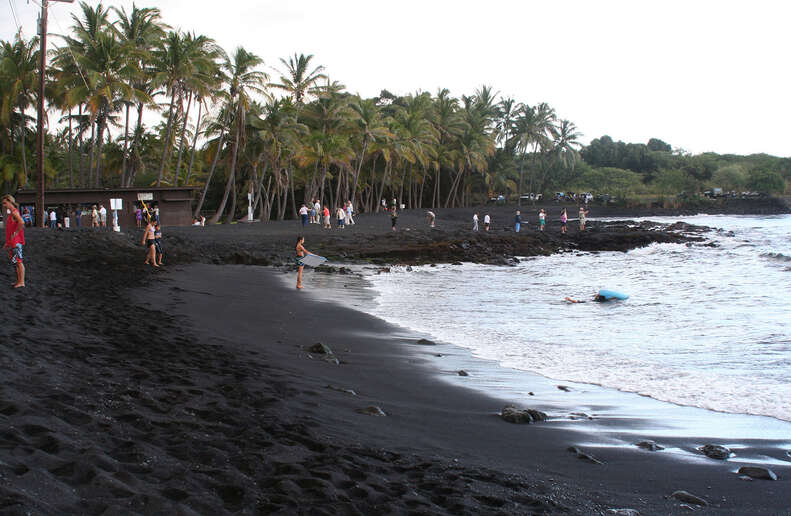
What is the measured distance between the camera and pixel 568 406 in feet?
18.6

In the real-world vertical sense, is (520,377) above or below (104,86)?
below

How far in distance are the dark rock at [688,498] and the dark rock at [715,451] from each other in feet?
2.98

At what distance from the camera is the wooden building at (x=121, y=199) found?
27.9 meters

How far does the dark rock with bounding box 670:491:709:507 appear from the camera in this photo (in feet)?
11.5

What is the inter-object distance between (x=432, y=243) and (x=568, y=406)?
2097 cm

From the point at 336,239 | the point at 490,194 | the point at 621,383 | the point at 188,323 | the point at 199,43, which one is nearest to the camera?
the point at 621,383

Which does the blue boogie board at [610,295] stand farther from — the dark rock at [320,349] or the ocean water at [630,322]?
the dark rock at [320,349]

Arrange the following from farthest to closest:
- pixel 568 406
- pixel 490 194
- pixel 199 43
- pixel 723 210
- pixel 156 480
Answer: pixel 490 194
pixel 723 210
pixel 199 43
pixel 568 406
pixel 156 480

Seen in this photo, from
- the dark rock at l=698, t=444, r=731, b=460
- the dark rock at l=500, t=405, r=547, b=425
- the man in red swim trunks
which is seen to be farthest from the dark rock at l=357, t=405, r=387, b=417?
the man in red swim trunks

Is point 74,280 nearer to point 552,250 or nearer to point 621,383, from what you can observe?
point 621,383

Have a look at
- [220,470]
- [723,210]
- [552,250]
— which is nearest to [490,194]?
[723,210]

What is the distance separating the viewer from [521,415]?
16.7 ft

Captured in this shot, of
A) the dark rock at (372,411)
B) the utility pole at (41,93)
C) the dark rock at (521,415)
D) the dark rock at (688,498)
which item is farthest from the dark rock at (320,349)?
the utility pole at (41,93)

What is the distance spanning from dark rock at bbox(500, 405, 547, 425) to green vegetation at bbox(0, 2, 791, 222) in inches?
1145
